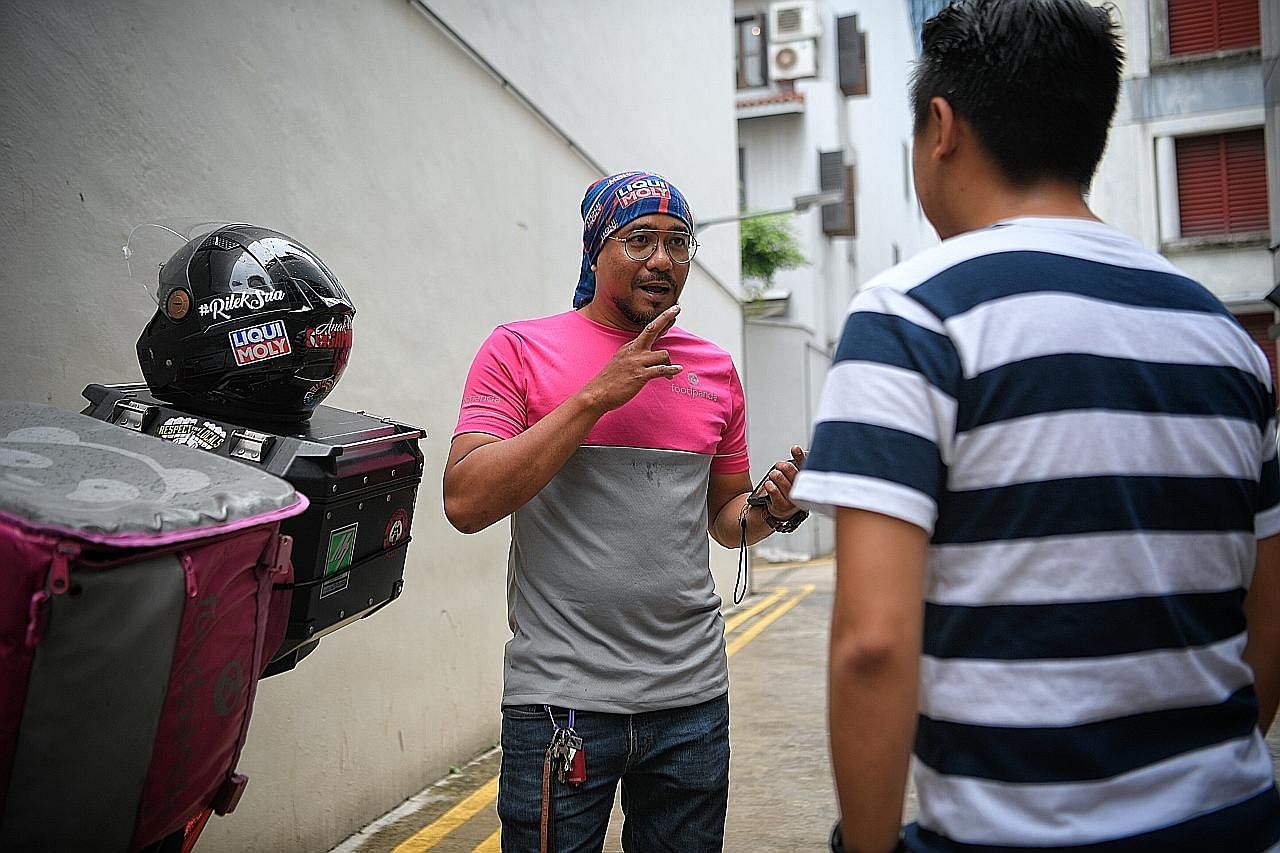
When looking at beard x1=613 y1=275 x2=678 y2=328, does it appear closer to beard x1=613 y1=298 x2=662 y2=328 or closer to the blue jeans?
beard x1=613 y1=298 x2=662 y2=328

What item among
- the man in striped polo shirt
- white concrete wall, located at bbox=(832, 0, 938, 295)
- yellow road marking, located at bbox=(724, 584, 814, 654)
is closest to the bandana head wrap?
the man in striped polo shirt

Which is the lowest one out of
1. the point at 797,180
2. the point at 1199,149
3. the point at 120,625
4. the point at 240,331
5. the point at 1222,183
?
the point at 120,625

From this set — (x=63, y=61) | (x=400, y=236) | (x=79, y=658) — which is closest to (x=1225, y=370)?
(x=79, y=658)

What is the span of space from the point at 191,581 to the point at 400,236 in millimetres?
3622

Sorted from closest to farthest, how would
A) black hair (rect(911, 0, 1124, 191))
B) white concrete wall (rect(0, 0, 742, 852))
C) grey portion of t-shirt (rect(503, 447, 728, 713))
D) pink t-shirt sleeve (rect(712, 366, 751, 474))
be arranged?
black hair (rect(911, 0, 1124, 191)) < grey portion of t-shirt (rect(503, 447, 728, 713)) < pink t-shirt sleeve (rect(712, 366, 751, 474)) < white concrete wall (rect(0, 0, 742, 852))

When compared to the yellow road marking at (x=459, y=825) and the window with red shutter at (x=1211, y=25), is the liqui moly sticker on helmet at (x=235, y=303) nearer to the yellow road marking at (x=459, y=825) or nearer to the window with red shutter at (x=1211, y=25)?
the yellow road marking at (x=459, y=825)

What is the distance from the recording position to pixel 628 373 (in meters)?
2.27

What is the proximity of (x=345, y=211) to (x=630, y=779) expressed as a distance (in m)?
2.81

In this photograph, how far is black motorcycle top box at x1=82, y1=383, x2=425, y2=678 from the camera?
6.51ft

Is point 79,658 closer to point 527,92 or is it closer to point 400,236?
point 400,236

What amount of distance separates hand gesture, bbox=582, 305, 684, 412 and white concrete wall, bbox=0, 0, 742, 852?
58.7 inches

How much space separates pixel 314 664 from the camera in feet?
13.3

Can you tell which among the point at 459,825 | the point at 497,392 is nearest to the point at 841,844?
the point at 497,392

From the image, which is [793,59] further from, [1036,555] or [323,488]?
[1036,555]
